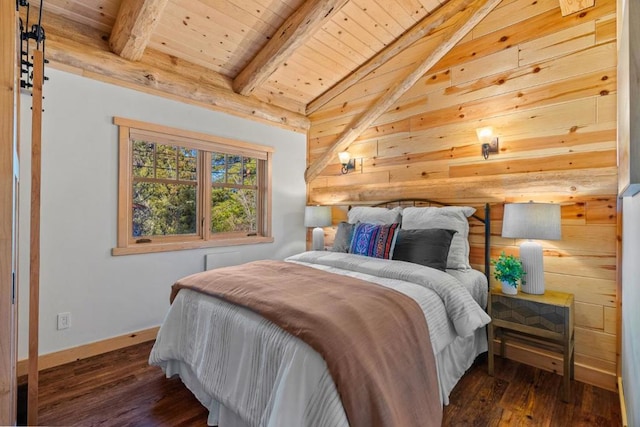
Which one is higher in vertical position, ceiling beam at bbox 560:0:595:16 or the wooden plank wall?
ceiling beam at bbox 560:0:595:16

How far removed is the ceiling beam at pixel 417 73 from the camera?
2.74m

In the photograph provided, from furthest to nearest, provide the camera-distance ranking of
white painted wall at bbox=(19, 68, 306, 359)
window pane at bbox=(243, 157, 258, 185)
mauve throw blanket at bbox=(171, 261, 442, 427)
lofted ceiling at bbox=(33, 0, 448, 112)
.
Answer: window pane at bbox=(243, 157, 258, 185) → lofted ceiling at bbox=(33, 0, 448, 112) → white painted wall at bbox=(19, 68, 306, 359) → mauve throw blanket at bbox=(171, 261, 442, 427)

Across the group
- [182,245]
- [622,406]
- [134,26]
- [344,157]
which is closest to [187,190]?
[182,245]

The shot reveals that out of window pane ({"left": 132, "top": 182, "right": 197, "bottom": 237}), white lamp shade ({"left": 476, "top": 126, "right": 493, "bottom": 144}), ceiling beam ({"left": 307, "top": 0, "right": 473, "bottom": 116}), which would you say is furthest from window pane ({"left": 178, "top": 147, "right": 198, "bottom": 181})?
white lamp shade ({"left": 476, "top": 126, "right": 493, "bottom": 144})

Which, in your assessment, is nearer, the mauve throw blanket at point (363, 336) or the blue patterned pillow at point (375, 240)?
the mauve throw blanket at point (363, 336)

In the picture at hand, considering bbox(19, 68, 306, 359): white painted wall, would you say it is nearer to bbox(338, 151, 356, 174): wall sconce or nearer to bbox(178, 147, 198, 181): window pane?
bbox(178, 147, 198, 181): window pane

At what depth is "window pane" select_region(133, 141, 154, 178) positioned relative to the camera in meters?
2.86

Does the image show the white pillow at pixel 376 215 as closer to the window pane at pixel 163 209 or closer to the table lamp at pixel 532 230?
the table lamp at pixel 532 230

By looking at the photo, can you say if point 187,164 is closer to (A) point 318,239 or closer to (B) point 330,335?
(A) point 318,239

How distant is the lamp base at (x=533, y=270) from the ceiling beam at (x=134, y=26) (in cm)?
313

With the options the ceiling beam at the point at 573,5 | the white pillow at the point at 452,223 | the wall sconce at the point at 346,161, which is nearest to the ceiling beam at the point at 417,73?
the wall sconce at the point at 346,161

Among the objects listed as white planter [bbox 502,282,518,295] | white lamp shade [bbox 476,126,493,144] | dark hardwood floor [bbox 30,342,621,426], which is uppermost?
white lamp shade [bbox 476,126,493,144]

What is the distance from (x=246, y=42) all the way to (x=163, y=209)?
1.77 metres

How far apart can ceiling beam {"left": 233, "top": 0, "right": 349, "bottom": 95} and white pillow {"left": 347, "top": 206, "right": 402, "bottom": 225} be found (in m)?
1.67
